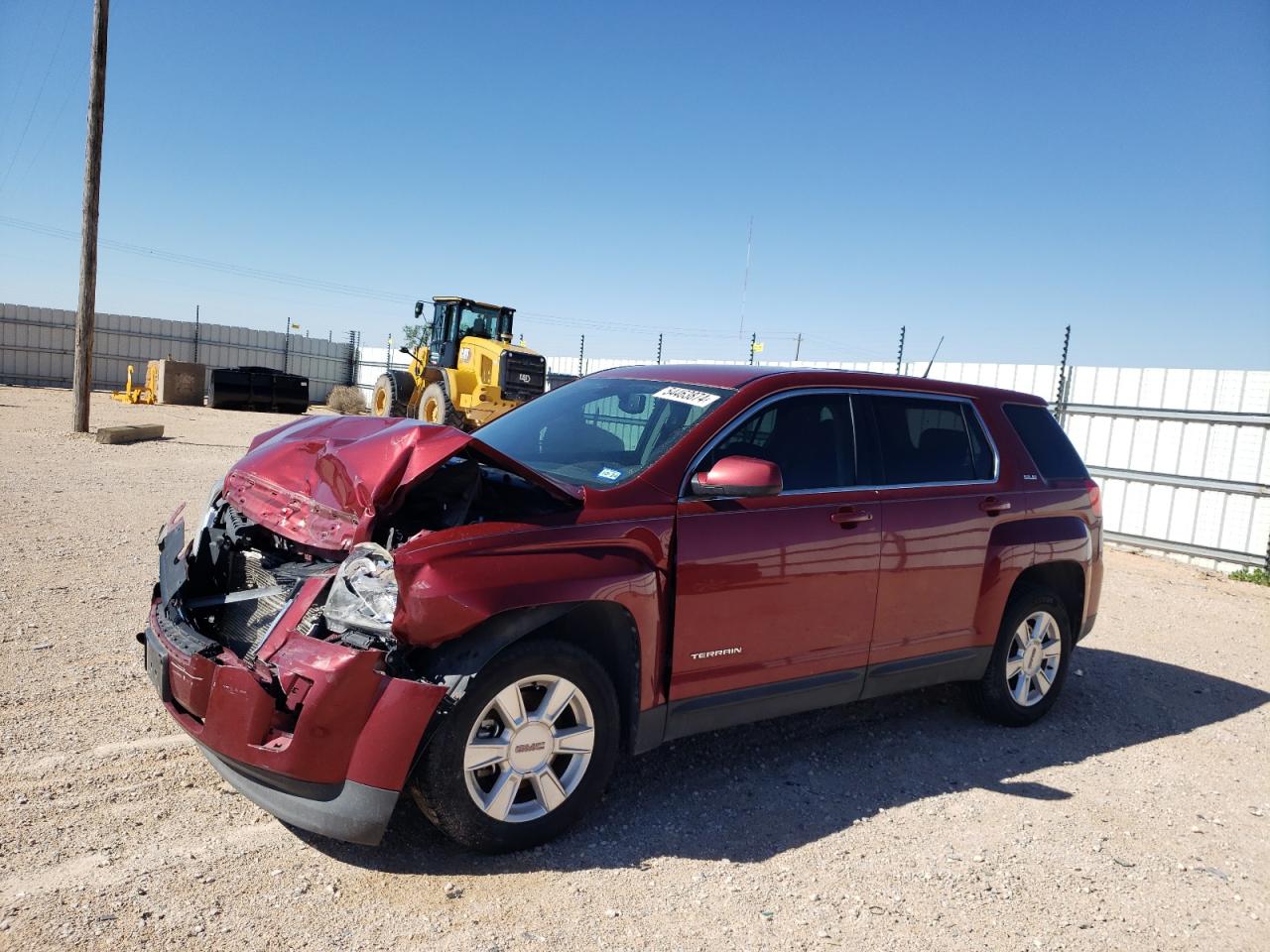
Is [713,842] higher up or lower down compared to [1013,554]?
lower down

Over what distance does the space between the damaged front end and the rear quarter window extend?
3.07 metres

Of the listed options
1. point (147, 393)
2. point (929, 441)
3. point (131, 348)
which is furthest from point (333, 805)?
point (131, 348)

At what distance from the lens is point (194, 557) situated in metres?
3.83

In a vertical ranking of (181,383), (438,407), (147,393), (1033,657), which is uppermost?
(438,407)

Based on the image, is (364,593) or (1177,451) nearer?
(364,593)

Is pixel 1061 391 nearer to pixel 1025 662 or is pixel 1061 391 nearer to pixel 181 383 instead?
pixel 1025 662

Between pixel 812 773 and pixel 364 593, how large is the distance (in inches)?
92.7

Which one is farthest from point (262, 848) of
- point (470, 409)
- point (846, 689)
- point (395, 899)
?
point (470, 409)

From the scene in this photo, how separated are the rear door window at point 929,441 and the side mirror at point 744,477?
1013 millimetres

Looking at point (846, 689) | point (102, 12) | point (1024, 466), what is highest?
point (102, 12)

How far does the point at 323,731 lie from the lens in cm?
275

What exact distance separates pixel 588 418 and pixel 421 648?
1.62m

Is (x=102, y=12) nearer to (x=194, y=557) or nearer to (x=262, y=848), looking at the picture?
(x=194, y=557)

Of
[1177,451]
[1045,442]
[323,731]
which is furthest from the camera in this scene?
[1177,451]
